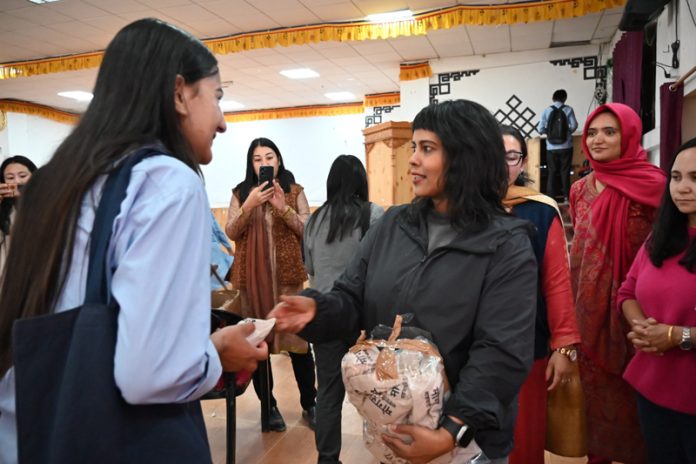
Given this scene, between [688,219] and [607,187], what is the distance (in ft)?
1.61

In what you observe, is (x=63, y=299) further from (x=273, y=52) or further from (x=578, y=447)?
(x=273, y=52)

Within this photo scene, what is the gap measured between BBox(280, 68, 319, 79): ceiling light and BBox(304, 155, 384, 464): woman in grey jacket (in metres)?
7.48

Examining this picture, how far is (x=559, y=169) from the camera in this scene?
7.78 m

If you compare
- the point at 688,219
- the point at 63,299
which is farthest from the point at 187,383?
the point at 688,219

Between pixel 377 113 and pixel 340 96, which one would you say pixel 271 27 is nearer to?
pixel 340 96

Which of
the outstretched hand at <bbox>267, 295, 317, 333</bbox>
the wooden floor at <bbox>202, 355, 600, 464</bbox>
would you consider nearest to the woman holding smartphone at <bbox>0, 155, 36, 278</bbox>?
the wooden floor at <bbox>202, 355, 600, 464</bbox>

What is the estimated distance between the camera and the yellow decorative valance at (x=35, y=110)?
453 inches

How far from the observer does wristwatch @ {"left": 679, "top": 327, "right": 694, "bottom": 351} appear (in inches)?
63.8

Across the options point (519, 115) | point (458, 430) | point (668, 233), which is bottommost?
point (458, 430)

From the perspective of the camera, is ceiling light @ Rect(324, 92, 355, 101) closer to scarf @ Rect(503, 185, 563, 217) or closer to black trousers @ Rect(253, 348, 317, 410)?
black trousers @ Rect(253, 348, 317, 410)

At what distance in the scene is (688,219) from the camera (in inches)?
72.0

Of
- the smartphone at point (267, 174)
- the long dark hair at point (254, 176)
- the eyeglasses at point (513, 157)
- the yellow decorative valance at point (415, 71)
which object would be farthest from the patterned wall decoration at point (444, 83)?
the eyeglasses at point (513, 157)

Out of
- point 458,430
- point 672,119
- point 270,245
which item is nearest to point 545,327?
point 458,430

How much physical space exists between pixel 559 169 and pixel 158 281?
25.8 ft
